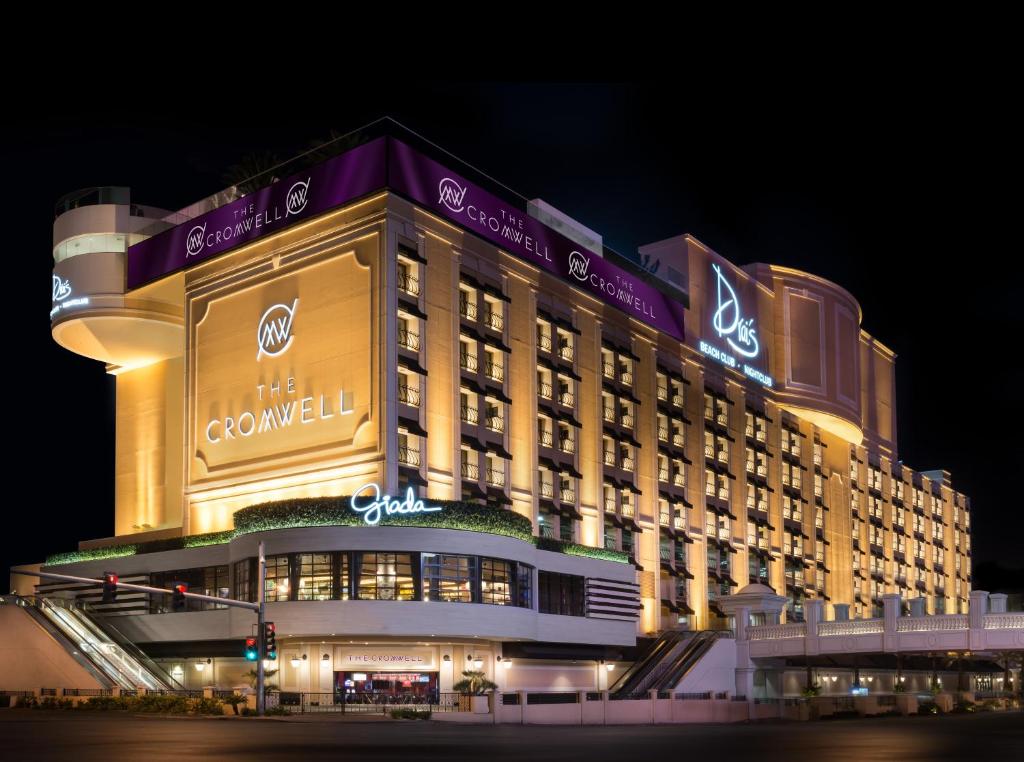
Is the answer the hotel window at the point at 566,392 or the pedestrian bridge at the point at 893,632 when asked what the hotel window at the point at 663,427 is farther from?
the pedestrian bridge at the point at 893,632

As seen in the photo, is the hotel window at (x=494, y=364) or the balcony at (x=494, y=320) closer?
the hotel window at (x=494, y=364)

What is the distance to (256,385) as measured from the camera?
80938 millimetres

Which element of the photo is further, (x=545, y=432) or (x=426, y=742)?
(x=545, y=432)

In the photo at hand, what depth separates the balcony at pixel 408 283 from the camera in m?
75.9

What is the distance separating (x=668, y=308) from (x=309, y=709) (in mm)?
51266

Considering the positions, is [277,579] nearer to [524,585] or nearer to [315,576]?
[315,576]

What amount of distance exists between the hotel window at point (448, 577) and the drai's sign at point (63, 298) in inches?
1504

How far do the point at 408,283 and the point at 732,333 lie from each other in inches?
1731

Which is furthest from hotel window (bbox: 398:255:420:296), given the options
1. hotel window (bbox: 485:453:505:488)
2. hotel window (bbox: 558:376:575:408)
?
hotel window (bbox: 558:376:575:408)

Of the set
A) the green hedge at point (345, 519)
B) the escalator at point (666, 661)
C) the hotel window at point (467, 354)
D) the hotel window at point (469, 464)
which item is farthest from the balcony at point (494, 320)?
the escalator at point (666, 661)

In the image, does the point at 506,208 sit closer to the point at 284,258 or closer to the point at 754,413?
the point at 284,258

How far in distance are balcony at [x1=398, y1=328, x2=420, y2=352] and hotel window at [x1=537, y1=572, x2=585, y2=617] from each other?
15.6 m

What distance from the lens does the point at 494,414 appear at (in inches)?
3260

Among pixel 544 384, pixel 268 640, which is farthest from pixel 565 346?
pixel 268 640
